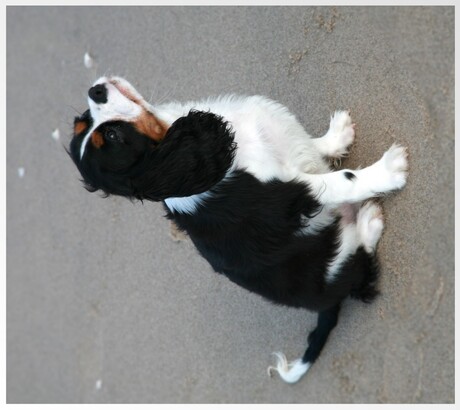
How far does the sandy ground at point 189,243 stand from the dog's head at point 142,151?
0.76 meters

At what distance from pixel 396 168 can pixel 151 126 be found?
946 millimetres

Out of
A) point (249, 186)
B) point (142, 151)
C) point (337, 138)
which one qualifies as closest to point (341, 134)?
point (337, 138)

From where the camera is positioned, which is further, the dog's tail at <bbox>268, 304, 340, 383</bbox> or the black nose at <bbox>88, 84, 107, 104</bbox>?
the dog's tail at <bbox>268, 304, 340, 383</bbox>

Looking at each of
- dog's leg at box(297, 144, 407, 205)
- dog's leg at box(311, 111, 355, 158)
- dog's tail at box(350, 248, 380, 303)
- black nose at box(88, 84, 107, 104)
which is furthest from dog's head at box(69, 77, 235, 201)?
dog's tail at box(350, 248, 380, 303)

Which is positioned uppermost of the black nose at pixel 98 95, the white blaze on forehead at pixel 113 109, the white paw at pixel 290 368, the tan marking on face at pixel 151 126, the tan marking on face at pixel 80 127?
the black nose at pixel 98 95

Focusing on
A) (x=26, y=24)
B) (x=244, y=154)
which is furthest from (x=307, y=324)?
(x=26, y=24)

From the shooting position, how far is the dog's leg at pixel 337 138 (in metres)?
2.32

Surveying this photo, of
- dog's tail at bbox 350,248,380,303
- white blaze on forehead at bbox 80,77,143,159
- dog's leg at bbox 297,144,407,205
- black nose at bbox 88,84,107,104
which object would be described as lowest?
dog's tail at bbox 350,248,380,303

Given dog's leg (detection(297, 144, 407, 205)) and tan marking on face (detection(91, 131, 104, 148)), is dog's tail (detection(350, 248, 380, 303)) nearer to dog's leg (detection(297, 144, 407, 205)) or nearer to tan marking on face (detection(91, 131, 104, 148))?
dog's leg (detection(297, 144, 407, 205))

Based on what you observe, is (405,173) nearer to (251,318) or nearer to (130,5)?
(251,318)

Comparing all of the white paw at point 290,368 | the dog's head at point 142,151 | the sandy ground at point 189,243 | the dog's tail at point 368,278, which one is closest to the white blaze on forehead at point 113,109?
the dog's head at point 142,151

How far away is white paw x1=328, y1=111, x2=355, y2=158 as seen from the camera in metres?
2.32

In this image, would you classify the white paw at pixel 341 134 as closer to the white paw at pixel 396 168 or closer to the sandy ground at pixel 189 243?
the sandy ground at pixel 189 243

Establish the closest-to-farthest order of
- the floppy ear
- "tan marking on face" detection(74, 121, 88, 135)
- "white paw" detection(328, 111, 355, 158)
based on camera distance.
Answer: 1. the floppy ear
2. "tan marking on face" detection(74, 121, 88, 135)
3. "white paw" detection(328, 111, 355, 158)
